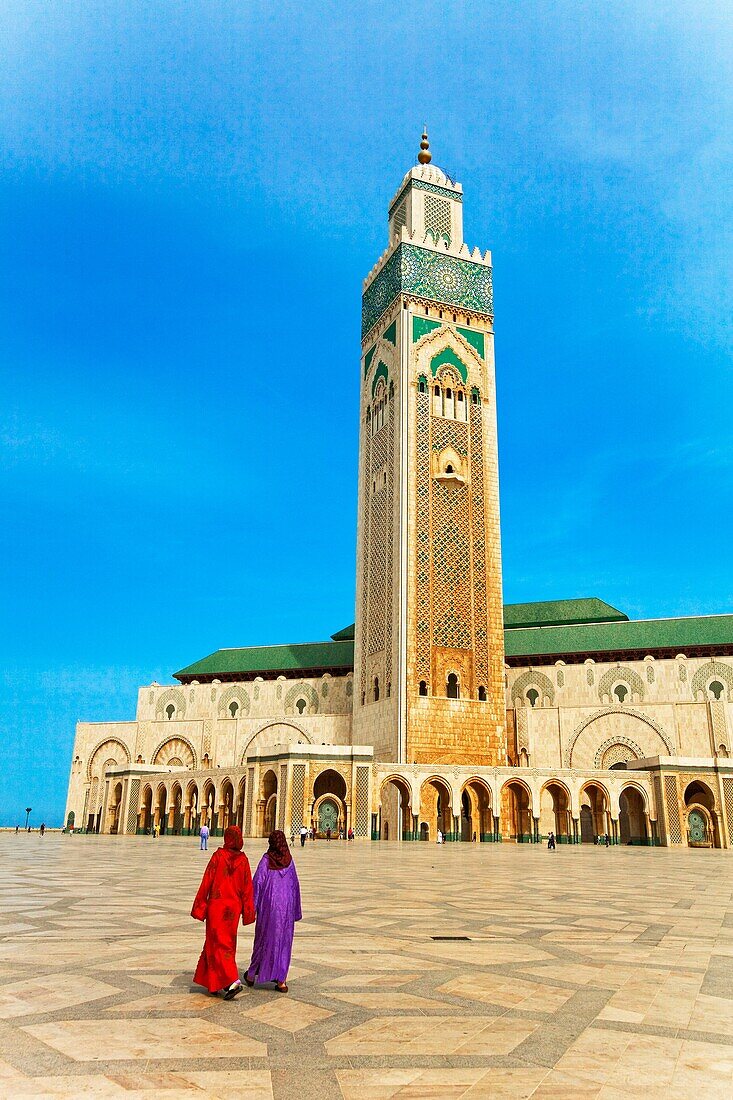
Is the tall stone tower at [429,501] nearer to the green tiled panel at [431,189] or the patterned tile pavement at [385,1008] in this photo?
the green tiled panel at [431,189]

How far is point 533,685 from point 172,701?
1906cm

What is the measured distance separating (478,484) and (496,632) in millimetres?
6636

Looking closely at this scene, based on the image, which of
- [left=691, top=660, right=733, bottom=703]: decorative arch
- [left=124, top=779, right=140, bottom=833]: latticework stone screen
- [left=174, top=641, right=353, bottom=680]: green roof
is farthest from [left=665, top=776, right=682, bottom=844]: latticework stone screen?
[left=124, top=779, right=140, bottom=833]: latticework stone screen

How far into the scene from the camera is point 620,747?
124 ft

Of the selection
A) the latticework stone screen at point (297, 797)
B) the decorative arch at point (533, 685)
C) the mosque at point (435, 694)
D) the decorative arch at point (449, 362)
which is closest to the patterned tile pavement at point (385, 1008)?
the latticework stone screen at point (297, 797)

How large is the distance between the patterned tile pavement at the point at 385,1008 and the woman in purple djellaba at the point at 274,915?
0.15 m

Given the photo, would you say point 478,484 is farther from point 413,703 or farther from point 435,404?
point 413,703

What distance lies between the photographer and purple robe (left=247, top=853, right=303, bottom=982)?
4715 mm

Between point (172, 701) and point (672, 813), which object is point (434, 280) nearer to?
point (672, 813)

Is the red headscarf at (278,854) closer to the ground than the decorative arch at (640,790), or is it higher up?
closer to the ground

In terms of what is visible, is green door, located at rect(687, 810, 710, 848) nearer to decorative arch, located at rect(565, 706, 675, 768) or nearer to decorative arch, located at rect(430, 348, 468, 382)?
decorative arch, located at rect(565, 706, 675, 768)

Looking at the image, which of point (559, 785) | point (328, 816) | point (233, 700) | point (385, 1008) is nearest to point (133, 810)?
point (233, 700)

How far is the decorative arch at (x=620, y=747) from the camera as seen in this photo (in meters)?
37.6

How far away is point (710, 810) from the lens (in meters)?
32.6
